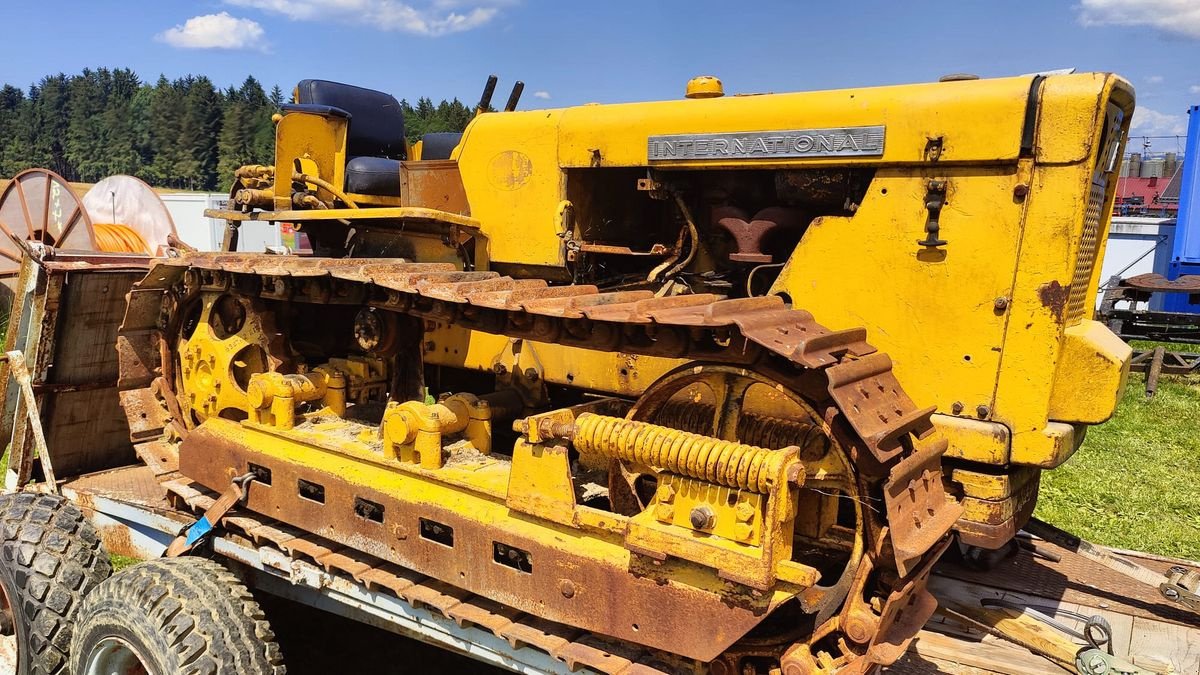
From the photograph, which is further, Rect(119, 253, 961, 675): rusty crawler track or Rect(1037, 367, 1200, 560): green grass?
Rect(1037, 367, 1200, 560): green grass

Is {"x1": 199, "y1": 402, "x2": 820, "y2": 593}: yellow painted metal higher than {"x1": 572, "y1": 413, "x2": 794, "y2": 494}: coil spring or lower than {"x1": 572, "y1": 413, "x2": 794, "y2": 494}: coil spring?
lower

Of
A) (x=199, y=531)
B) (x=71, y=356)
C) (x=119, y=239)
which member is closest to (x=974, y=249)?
(x=199, y=531)

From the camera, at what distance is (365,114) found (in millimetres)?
5992

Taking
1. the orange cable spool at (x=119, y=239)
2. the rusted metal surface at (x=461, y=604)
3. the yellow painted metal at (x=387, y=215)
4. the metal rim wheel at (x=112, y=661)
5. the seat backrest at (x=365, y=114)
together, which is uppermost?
the seat backrest at (x=365, y=114)

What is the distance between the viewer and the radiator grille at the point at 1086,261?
129 inches

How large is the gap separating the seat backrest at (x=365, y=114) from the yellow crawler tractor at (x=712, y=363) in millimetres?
1421

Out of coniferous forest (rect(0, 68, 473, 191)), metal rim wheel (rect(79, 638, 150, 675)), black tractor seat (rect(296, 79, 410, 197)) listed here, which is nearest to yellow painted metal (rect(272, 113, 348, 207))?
black tractor seat (rect(296, 79, 410, 197))

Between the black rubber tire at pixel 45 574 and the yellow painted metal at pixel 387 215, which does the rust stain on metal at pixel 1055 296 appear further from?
the black rubber tire at pixel 45 574

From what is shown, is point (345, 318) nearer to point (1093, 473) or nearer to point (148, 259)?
point (148, 259)

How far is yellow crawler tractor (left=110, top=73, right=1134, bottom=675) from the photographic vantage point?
2820mm

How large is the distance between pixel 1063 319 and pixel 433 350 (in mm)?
2811

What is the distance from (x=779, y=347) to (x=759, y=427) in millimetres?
692

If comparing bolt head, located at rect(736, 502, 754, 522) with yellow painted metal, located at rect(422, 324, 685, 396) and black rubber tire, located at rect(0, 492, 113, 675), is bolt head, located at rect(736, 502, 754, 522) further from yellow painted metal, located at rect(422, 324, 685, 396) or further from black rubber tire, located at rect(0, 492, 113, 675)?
black rubber tire, located at rect(0, 492, 113, 675)

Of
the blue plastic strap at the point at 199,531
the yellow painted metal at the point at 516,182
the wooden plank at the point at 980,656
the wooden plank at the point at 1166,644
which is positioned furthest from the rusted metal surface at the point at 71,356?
the wooden plank at the point at 1166,644
